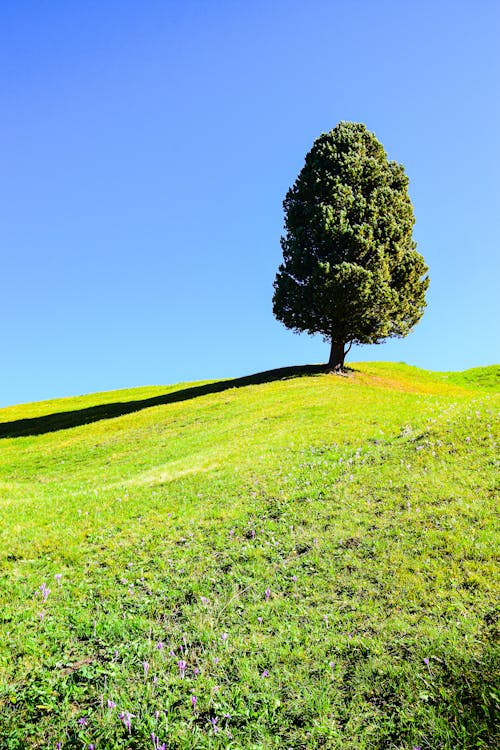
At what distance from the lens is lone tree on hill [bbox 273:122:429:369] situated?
136 ft

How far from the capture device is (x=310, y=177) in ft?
149

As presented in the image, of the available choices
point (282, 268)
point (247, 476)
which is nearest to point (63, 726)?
point (247, 476)

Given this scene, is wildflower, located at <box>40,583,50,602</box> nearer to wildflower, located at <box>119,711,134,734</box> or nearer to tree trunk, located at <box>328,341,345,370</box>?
wildflower, located at <box>119,711,134,734</box>

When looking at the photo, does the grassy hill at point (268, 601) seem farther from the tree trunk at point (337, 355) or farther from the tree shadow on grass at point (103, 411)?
the tree trunk at point (337, 355)

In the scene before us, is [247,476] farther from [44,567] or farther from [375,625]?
[375,625]

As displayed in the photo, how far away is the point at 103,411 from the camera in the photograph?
153 ft

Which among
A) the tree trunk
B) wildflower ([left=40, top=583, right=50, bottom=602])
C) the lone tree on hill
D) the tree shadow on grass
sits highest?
the lone tree on hill

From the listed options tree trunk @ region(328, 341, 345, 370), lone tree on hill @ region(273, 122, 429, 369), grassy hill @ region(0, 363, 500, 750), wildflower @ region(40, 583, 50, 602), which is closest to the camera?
grassy hill @ region(0, 363, 500, 750)

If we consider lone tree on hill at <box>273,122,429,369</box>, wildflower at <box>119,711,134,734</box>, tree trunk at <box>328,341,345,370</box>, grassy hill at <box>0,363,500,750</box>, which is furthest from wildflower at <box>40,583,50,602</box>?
tree trunk at <box>328,341,345,370</box>

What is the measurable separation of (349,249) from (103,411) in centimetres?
2886

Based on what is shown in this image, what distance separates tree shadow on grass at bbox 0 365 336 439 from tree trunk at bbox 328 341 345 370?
0.93 metres

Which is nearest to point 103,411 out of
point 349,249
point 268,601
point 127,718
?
point 349,249

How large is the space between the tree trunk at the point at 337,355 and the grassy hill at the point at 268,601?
2615 centimetres

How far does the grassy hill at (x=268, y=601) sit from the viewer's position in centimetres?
603
